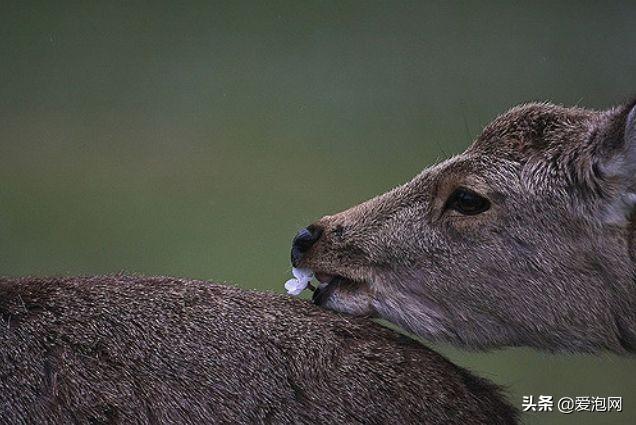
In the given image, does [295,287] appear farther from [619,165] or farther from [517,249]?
[619,165]

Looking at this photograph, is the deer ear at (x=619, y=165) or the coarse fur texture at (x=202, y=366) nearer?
the coarse fur texture at (x=202, y=366)

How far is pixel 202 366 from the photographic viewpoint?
5152 mm

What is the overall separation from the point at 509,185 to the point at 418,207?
0.44 m

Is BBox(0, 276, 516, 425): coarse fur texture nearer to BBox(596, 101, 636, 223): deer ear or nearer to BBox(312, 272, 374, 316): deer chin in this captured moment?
BBox(312, 272, 374, 316): deer chin

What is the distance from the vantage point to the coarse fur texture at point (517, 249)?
557 centimetres

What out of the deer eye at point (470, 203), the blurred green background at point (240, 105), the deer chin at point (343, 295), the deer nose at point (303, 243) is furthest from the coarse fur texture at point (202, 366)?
the blurred green background at point (240, 105)

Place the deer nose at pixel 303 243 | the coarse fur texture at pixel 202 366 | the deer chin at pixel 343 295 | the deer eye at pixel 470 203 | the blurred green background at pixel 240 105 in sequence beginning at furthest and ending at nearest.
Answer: the blurred green background at pixel 240 105 < the deer nose at pixel 303 243 < the deer eye at pixel 470 203 < the deer chin at pixel 343 295 < the coarse fur texture at pixel 202 366

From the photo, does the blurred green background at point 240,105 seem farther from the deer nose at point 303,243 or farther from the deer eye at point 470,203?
the deer eye at point 470,203

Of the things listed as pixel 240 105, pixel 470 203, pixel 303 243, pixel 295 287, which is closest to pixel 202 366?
pixel 295 287

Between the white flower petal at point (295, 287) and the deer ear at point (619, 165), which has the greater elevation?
the deer ear at point (619, 165)

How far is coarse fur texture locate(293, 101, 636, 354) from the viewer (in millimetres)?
5574

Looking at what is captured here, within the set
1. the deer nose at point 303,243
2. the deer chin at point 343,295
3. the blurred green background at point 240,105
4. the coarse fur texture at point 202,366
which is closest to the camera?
the coarse fur texture at point 202,366

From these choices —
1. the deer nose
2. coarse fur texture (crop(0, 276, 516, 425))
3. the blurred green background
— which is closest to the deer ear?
coarse fur texture (crop(0, 276, 516, 425))

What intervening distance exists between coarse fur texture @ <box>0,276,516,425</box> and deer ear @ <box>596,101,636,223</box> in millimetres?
978
